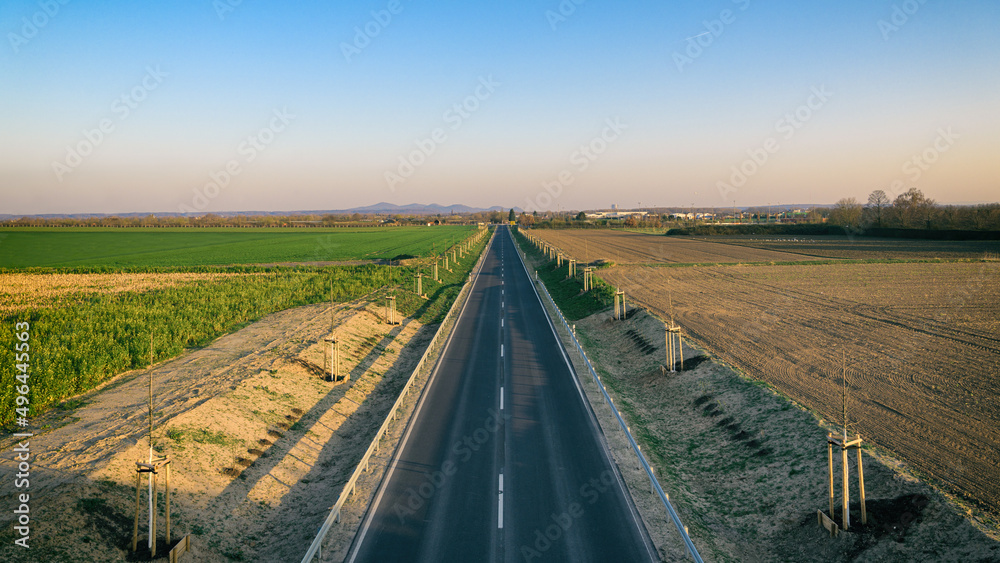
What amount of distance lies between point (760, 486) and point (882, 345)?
15079 millimetres

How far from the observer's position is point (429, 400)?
61.3ft

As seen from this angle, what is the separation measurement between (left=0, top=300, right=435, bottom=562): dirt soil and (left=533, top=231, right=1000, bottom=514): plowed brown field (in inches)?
492

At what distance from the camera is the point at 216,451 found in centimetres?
1345

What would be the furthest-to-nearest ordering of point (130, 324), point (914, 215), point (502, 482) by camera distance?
1. point (914, 215)
2. point (130, 324)
3. point (502, 482)

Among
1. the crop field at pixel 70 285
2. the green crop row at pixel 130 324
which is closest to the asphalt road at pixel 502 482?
the green crop row at pixel 130 324

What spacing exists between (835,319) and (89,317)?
137ft

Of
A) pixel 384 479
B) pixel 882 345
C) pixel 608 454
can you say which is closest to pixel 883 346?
pixel 882 345

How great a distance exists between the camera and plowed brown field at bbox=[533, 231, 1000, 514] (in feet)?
43.4

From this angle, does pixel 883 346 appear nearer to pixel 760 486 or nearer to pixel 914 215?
pixel 760 486

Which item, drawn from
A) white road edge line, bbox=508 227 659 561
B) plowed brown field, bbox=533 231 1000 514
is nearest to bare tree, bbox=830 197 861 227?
plowed brown field, bbox=533 231 1000 514

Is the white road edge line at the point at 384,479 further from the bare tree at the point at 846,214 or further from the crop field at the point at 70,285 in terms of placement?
the bare tree at the point at 846,214

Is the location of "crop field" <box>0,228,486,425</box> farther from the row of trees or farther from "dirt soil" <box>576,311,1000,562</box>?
the row of trees

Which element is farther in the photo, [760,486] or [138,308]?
[138,308]

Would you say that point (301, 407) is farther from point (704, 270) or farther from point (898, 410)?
point (704, 270)
